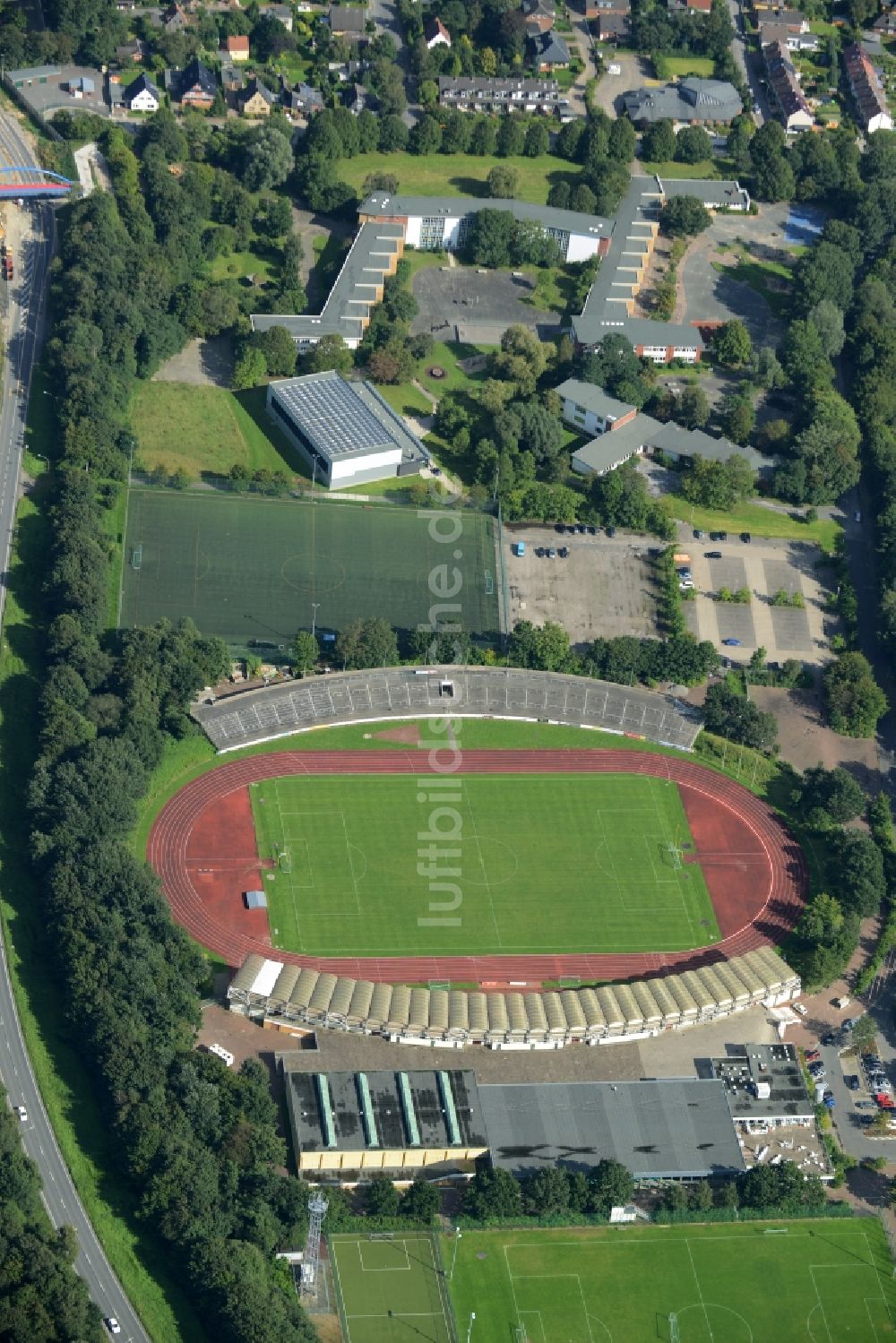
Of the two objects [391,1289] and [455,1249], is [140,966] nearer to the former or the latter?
[391,1289]

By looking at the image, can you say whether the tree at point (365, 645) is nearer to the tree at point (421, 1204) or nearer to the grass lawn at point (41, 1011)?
the grass lawn at point (41, 1011)

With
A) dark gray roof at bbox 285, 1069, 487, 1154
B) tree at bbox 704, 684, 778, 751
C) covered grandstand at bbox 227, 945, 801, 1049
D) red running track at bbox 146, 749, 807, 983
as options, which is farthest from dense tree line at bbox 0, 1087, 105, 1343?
tree at bbox 704, 684, 778, 751

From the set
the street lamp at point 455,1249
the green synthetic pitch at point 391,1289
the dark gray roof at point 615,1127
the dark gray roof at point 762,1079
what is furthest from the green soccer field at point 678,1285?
the dark gray roof at point 762,1079

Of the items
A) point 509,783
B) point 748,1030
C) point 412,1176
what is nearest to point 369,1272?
point 412,1176

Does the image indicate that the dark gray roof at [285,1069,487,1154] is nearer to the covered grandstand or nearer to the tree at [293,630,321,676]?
the covered grandstand

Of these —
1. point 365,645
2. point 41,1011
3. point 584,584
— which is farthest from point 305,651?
point 41,1011

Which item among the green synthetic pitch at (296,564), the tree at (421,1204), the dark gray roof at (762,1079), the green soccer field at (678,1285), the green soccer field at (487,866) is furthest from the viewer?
the green synthetic pitch at (296,564)
